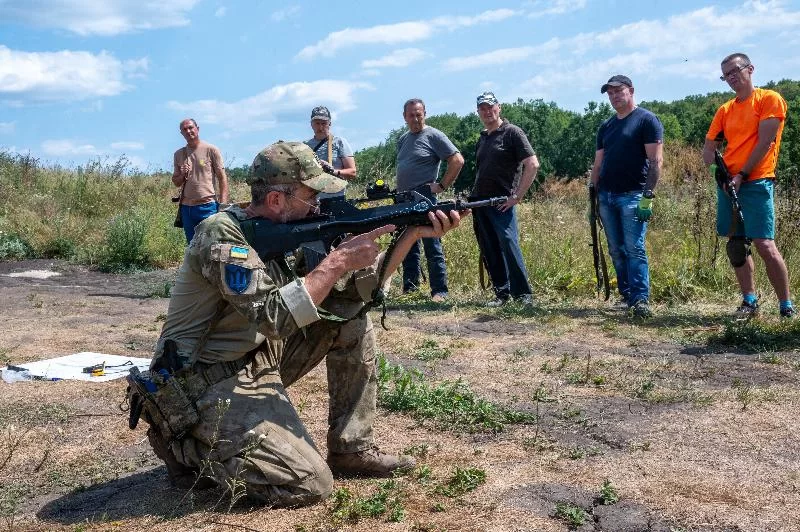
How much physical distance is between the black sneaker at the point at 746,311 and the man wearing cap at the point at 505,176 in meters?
1.88

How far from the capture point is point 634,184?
7598mm

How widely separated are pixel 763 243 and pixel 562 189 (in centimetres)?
975

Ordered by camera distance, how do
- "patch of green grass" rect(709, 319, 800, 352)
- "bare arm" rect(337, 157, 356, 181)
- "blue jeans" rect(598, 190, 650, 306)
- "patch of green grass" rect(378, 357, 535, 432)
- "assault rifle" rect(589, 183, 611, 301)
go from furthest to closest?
"bare arm" rect(337, 157, 356, 181) → "assault rifle" rect(589, 183, 611, 301) → "blue jeans" rect(598, 190, 650, 306) → "patch of green grass" rect(709, 319, 800, 352) → "patch of green grass" rect(378, 357, 535, 432)

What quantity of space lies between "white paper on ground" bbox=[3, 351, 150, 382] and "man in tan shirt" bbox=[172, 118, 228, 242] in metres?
3.42

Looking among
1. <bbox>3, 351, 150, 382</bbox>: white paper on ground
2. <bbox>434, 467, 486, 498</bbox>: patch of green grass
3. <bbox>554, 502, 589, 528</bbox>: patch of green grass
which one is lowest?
<bbox>554, 502, 589, 528</bbox>: patch of green grass

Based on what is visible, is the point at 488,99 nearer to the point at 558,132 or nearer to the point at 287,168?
the point at 287,168

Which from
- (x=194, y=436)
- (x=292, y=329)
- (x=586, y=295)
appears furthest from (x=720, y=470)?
(x=586, y=295)

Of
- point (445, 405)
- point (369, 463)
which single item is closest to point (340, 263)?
point (369, 463)

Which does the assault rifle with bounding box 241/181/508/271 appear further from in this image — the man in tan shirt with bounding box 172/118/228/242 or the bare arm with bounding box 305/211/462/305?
the man in tan shirt with bounding box 172/118/228/242

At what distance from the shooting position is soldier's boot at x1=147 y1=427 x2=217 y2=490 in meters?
3.73

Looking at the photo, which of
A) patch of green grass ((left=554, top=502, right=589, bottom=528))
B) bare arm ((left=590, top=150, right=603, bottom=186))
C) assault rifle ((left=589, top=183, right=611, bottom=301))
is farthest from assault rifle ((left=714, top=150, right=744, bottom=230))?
patch of green grass ((left=554, top=502, right=589, bottom=528))

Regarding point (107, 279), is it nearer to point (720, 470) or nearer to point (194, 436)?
point (194, 436)

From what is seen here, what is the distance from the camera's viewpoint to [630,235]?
7.60 meters

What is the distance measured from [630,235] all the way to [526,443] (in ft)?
12.7
